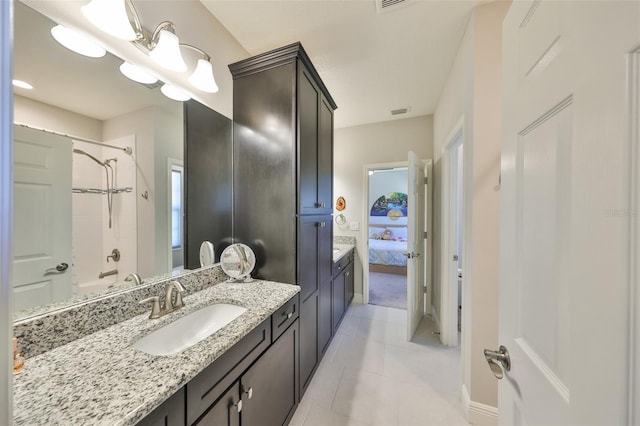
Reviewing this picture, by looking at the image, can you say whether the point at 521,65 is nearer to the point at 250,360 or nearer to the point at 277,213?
the point at 277,213

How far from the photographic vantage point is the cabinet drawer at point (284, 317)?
120cm

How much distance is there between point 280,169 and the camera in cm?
149

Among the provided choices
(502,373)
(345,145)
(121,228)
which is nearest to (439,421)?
(502,373)

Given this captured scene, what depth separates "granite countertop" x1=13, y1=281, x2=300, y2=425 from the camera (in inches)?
20.7

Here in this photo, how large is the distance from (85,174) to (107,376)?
82 cm

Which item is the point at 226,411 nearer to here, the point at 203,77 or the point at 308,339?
the point at 308,339

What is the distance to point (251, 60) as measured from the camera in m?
1.54

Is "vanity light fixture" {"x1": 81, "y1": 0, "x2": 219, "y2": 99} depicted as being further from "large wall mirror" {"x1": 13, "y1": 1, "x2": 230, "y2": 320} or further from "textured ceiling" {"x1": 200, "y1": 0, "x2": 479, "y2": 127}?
"textured ceiling" {"x1": 200, "y1": 0, "x2": 479, "y2": 127}

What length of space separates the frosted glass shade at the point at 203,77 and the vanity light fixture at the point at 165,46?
0.50 feet

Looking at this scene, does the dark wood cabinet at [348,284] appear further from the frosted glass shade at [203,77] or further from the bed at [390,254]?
the frosted glass shade at [203,77]

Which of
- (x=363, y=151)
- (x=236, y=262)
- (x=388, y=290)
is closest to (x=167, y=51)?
(x=236, y=262)

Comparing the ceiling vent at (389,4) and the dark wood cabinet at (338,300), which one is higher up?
the ceiling vent at (389,4)

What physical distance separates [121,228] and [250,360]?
0.89 meters

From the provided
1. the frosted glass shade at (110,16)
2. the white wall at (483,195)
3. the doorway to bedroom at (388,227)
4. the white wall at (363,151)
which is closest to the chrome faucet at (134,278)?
the frosted glass shade at (110,16)
